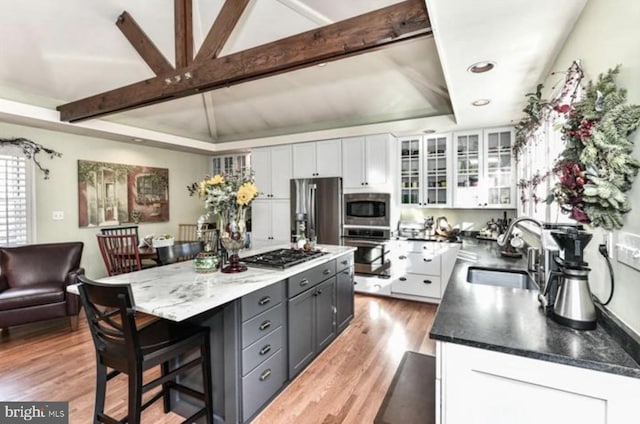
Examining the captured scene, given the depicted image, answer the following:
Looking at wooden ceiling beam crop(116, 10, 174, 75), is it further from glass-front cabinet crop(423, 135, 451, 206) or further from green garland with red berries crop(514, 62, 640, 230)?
glass-front cabinet crop(423, 135, 451, 206)

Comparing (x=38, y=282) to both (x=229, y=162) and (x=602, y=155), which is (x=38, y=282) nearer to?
(x=229, y=162)

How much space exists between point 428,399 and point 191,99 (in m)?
4.78

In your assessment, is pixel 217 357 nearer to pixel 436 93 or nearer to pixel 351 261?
pixel 351 261

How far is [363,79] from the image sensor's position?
12.6 ft

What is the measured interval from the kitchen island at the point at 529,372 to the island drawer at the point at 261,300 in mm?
1106

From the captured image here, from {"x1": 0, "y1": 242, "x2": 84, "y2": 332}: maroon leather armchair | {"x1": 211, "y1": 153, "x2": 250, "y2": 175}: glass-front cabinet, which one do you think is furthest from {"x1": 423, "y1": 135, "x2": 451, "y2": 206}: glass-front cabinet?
{"x1": 0, "y1": 242, "x2": 84, "y2": 332}: maroon leather armchair

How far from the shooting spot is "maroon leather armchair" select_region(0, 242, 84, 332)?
3.06 metres

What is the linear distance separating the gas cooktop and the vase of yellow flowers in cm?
18

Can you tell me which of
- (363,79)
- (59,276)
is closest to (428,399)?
(363,79)

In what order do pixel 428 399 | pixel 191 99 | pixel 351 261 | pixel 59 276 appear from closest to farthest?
pixel 428 399
pixel 351 261
pixel 59 276
pixel 191 99

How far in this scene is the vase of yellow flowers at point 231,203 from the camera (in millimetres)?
2166

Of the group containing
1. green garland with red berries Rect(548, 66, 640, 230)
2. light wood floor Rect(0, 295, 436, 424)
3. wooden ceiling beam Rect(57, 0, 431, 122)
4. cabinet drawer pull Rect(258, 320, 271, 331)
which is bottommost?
light wood floor Rect(0, 295, 436, 424)

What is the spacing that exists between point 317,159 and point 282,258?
2.51m

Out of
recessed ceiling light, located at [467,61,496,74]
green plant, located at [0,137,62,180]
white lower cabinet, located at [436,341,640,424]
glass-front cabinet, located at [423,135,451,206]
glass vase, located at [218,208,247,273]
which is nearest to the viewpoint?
white lower cabinet, located at [436,341,640,424]
